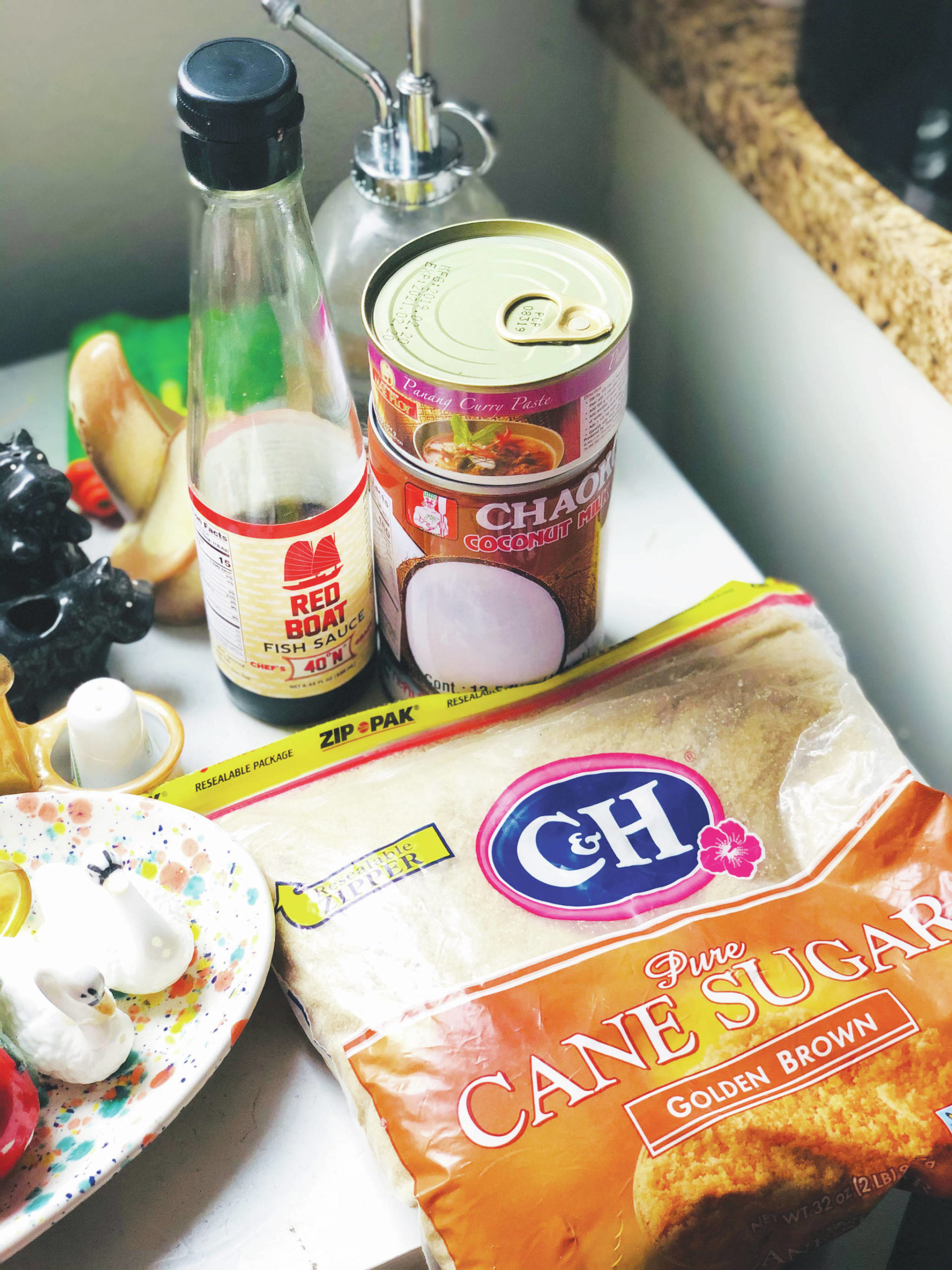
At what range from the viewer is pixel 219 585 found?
510mm

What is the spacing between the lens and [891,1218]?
0.53 m

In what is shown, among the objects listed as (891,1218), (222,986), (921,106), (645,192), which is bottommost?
(891,1218)

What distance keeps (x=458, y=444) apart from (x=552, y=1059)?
0.75 feet

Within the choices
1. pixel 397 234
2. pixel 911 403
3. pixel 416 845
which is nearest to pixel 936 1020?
pixel 416 845

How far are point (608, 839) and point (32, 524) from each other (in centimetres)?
31

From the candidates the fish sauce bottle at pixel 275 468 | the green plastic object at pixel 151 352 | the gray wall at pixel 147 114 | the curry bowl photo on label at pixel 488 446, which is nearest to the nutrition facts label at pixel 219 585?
the fish sauce bottle at pixel 275 468

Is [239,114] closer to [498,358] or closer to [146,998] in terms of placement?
[498,358]

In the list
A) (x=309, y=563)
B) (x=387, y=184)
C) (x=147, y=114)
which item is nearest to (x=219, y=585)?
(x=309, y=563)

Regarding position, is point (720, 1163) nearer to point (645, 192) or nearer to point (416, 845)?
point (416, 845)

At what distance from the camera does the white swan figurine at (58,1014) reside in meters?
0.40

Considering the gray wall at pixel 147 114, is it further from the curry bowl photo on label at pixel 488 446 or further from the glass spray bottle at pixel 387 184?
the curry bowl photo on label at pixel 488 446

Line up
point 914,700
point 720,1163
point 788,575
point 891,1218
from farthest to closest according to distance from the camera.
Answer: point 788,575
point 914,700
point 891,1218
point 720,1163

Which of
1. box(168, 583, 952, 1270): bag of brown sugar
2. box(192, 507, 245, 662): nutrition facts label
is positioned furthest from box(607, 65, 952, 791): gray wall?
box(192, 507, 245, 662): nutrition facts label

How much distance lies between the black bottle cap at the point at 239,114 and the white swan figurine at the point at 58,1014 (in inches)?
11.1
